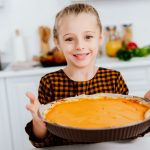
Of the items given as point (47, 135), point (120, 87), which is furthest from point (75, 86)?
point (47, 135)

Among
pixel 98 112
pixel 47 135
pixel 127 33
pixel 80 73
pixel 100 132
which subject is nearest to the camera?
pixel 100 132

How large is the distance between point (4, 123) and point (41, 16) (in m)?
0.92

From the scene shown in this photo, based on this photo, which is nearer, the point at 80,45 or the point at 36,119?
the point at 36,119

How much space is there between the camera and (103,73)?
144cm

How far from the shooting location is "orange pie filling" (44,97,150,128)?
881mm

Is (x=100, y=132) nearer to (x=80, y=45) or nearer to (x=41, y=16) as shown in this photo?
(x=80, y=45)

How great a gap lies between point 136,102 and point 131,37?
1.82 metres

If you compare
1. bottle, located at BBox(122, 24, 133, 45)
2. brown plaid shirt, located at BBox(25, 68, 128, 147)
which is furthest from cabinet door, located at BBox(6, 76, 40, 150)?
brown plaid shirt, located at BBox(25, 68, 128, 147)

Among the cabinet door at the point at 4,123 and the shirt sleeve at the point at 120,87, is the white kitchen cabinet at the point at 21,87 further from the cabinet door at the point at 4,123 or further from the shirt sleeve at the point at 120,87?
the shirt sleeve at the point at 120,87

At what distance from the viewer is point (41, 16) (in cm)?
282

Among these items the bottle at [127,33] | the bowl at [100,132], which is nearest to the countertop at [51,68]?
the bottle at [127,33]

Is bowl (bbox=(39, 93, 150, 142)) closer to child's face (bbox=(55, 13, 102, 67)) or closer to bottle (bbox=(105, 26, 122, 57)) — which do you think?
child's face (bbox=(55, 13, 102, 67))

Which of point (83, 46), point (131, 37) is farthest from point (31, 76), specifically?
point (83, 46)

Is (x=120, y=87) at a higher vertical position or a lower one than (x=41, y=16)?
lower
